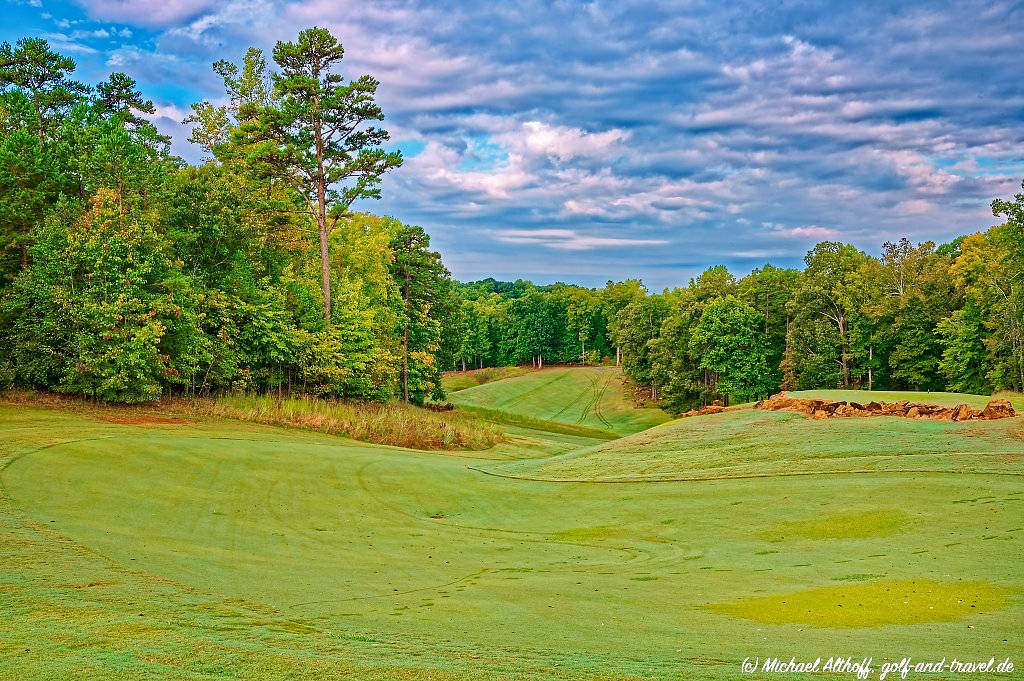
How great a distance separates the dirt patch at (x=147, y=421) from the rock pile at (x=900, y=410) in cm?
2191

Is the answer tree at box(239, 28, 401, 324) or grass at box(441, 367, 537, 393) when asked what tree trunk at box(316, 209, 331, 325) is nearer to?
tree at box(239, 28, 401, 324)

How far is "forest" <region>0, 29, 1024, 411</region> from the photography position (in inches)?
1142

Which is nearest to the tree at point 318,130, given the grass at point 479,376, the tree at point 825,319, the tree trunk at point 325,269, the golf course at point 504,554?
the tree trunk at point 325,269

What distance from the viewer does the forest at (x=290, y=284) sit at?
95.1 feet

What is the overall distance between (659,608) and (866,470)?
10195mm

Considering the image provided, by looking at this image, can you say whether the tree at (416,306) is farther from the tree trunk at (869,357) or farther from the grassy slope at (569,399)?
the tree trunk at (869,357)

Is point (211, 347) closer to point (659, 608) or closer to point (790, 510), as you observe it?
point (790, 510)

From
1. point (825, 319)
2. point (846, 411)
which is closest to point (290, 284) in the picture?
point (846, 411)

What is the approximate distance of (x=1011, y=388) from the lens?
198 feet

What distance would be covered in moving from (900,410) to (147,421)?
25.8 m

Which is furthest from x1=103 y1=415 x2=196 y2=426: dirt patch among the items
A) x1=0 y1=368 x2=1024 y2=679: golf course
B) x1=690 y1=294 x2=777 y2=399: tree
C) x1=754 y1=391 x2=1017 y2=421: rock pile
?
x1=690 y1=294 x2=777 y2=399: tree

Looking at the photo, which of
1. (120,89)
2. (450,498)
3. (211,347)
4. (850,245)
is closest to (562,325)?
(850,245)

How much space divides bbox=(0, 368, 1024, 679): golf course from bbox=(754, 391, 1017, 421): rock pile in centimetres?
173

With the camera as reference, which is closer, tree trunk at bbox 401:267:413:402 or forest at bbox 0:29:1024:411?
forest at bbox 0:29:1024:411
